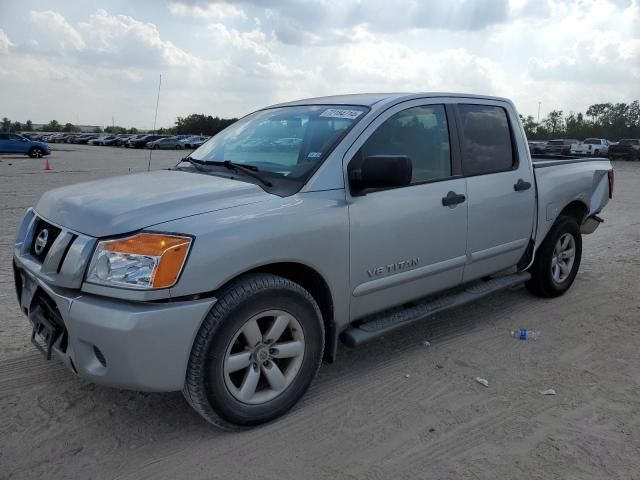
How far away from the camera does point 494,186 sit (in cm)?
418

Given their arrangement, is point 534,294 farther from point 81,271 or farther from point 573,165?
point 81,271

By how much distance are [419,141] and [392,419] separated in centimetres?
185

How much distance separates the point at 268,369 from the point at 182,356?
54 centimetres

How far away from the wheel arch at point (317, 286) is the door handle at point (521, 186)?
2.06 m

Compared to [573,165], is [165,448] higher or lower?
lower

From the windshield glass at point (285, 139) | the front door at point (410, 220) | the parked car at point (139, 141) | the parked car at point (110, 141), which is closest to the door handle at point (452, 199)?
the front door at point (410, 220)

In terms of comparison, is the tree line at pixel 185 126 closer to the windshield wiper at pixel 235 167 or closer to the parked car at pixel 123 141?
the parked car at pixel 123 141

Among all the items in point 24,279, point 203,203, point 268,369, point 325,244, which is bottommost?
point 268,369

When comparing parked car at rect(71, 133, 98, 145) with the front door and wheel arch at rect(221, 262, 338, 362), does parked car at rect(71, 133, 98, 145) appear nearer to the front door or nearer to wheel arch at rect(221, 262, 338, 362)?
the front door

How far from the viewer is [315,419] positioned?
120 inches

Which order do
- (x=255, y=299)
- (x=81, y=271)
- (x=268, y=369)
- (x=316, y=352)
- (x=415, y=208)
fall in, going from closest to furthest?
(x=81, y=271)
(x=255, y=299)
(x=268, y=369)
(x=316, y=352)
(x=415, y=208)

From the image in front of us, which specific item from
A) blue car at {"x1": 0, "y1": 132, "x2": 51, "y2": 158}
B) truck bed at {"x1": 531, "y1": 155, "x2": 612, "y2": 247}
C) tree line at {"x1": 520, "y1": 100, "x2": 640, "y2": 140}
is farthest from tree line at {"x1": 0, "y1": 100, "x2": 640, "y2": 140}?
truck bed at {"x1": 531, "y1": 155, "x2": 612, "y2": 247}

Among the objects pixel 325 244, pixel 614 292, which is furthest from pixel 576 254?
pixel 325 244

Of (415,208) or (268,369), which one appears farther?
Answer: (415,208)
